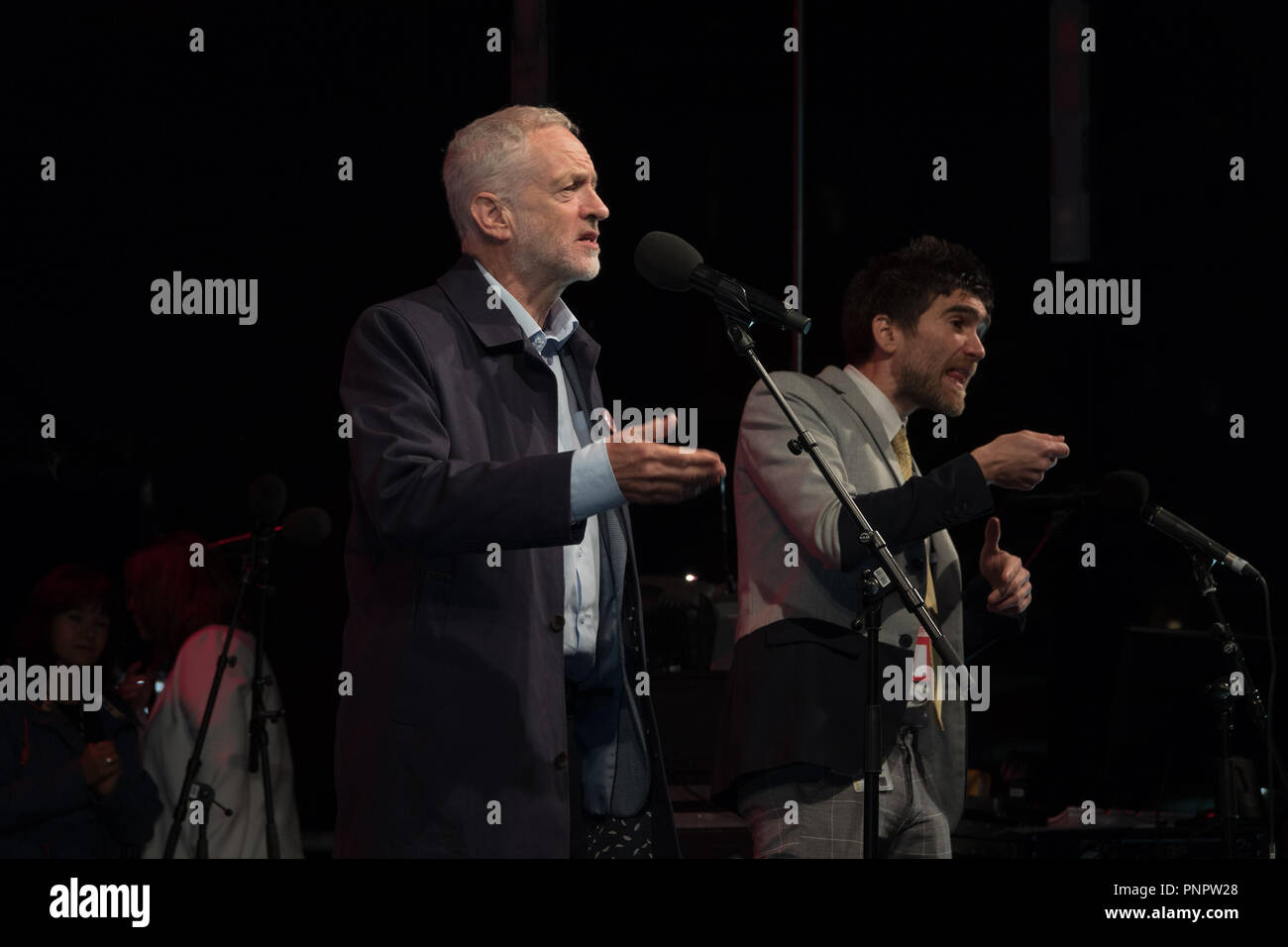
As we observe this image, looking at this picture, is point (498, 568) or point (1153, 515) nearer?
point (498, 568)

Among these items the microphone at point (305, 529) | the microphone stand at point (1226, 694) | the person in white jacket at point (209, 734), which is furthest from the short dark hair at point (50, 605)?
the microphone stand at point (1226, 694)

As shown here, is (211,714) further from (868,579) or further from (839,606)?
(868,579)

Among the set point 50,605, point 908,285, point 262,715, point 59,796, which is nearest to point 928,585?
point 908,285

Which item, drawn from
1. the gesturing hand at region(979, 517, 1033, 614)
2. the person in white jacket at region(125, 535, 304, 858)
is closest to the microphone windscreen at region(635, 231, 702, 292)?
the gesturing hand at region(979, 517, 1033, 614)

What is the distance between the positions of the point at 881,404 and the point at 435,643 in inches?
50.0

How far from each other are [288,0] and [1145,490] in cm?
324

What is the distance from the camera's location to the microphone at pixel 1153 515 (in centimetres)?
303

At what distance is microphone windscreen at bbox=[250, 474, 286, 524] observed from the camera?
143 inches

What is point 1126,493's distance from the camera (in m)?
3.19

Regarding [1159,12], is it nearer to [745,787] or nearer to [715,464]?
[745,787]

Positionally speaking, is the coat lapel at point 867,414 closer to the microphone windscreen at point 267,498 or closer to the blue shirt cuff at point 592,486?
the blue shirt cuff at point 592,486

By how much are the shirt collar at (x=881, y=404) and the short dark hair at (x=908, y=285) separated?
130mm

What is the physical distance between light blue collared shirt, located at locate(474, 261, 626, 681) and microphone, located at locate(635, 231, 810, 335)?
0.17 meters

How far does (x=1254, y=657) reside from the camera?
3736 millimetres
